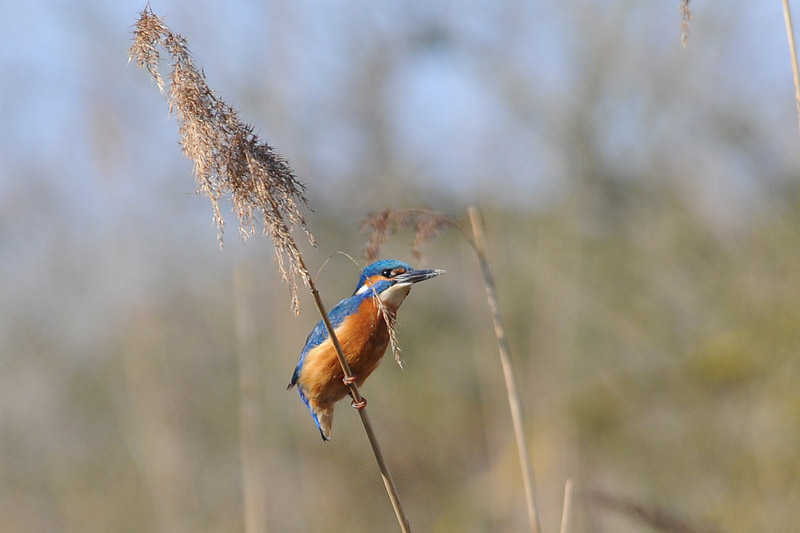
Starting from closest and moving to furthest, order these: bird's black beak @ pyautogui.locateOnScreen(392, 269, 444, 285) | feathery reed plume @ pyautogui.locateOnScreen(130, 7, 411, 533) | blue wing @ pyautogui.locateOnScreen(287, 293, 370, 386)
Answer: feathery reed plume @ pyautogui.locateOnScreen(130, 7, 411, 533) < bird's black beak @ pyautogui.locateOnScreen(392, 269, 444, 285) < blue wing @ pyautogui.locateOnScreen(287, 293, 370, 386)

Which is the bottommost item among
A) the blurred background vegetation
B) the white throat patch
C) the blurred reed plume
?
the blurred reed plume

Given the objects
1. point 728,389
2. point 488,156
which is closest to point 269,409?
point 488,156

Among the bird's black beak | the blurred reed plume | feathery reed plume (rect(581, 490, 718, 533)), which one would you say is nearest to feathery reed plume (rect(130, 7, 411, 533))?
the blurred reed plume

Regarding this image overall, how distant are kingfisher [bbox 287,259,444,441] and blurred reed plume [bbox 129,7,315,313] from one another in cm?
110

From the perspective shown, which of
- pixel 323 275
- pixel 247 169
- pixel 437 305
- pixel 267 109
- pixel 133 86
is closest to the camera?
pixel 247 169

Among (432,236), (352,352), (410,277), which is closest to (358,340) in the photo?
(352,352)

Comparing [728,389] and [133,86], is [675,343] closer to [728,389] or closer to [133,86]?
[728,389]

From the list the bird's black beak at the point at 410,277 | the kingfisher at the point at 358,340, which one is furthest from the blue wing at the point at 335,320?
the bird's black beak at the point at 410,277

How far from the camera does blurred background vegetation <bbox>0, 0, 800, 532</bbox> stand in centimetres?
498

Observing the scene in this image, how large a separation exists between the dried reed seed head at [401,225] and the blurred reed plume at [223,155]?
33cm

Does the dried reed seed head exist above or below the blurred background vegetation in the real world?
below

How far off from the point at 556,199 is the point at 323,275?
1933mm

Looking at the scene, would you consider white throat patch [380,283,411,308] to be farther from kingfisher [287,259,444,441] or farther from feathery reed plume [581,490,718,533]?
feathery reed plume [581,490,718,533]

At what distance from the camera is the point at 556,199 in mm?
6238
